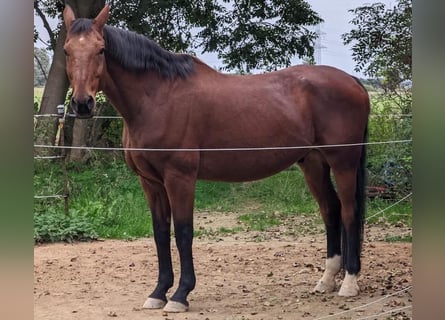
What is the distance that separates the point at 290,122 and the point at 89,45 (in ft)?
4.98

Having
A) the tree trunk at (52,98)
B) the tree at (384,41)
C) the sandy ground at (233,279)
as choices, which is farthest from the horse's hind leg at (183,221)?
the tree at (384,41)

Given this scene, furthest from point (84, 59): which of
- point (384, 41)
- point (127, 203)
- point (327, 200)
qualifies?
point (384, 41)

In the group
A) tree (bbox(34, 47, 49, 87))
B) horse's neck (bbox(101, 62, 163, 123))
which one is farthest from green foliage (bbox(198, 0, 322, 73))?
horse's neck (bbox(101, 62, 163, 123))

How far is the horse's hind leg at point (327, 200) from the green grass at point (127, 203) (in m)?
2.32

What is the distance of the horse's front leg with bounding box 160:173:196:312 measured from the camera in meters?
4.67

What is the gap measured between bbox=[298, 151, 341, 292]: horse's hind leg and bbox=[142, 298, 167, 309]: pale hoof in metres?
1.18

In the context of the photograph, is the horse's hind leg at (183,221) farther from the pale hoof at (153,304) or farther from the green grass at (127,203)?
the green grass at (127,203)

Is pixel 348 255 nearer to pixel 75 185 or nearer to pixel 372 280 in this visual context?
pixel 372 280

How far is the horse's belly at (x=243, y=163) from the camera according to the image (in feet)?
16.0

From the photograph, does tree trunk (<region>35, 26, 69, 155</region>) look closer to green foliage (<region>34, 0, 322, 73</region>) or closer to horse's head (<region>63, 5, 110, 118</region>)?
green foliage (<region>34, 0, 322, 73</region>)

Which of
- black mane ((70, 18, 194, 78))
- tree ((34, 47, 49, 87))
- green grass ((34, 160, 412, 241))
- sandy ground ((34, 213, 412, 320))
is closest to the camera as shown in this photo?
black mane ((70, 18, 194, 78))

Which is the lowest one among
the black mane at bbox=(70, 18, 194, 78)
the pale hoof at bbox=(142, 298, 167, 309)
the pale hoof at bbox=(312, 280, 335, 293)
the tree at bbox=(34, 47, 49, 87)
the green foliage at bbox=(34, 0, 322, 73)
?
the pale hoof at bbox=(142, 298, 167, 309)

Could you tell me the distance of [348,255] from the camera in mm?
5180

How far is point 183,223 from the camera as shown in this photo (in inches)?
186
